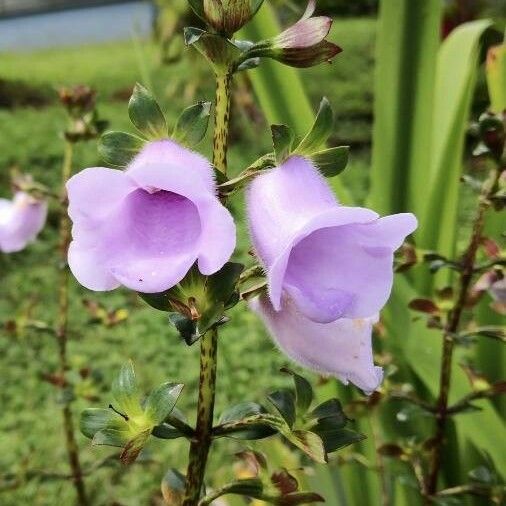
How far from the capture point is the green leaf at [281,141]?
409mm

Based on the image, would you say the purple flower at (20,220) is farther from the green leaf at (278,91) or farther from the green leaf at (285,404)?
the green leaf at (285,404)

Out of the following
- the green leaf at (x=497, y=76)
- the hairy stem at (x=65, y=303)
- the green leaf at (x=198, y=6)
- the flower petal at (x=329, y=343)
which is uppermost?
the green leaf at (x=198, y=6)

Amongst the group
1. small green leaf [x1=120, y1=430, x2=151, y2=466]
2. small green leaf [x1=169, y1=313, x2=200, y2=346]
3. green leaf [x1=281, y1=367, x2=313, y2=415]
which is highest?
small green leaf [x1=169, y1=313, x2=200, y2=346]

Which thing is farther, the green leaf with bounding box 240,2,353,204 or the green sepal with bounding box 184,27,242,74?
the green leaf with bounding box 240,2,353,204

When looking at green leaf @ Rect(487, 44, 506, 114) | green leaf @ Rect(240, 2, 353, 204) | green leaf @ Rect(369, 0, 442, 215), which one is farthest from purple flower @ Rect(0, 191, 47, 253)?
green leaf @ Rect(487, 44, 506, 114)

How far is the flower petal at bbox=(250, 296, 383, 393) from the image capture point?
16.5 inches

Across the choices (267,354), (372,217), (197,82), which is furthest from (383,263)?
(197,82)

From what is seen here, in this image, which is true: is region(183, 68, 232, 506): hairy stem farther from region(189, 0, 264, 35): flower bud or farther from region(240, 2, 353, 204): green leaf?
region(240, 2, 353, 204): green leaf

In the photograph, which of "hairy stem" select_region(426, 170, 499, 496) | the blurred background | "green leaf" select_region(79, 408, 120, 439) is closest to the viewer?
"green leaf" select_region(79, 408, 120, 439)

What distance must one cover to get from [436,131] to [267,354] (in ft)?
2.10

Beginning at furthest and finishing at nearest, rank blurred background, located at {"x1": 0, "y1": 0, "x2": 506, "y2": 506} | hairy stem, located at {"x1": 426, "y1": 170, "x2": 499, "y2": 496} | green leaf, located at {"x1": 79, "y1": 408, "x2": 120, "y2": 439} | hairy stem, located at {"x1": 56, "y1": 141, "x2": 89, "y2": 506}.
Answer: blurred background, located at {"x1": 0, "y1": 0, "x2": 506, "y2": 506} → hairy stem, located at {"x1": 56, "y1": 141, "x2": 89, "y2": 506} → hairy stem, located at {"x1": 426, "y1": 170, "x2": 499, "y2": 496} → green leaf, located at {"x1": 79, "y1": 408, "x2": 120, "y2": 439}

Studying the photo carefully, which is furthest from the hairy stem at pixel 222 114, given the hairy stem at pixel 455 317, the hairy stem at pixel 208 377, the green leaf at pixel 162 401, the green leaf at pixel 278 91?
the green leaf at pixel 278 91

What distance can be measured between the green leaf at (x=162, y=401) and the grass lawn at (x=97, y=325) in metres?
0.45

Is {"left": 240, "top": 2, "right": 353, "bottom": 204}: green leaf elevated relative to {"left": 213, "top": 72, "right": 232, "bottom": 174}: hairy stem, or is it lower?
lower
